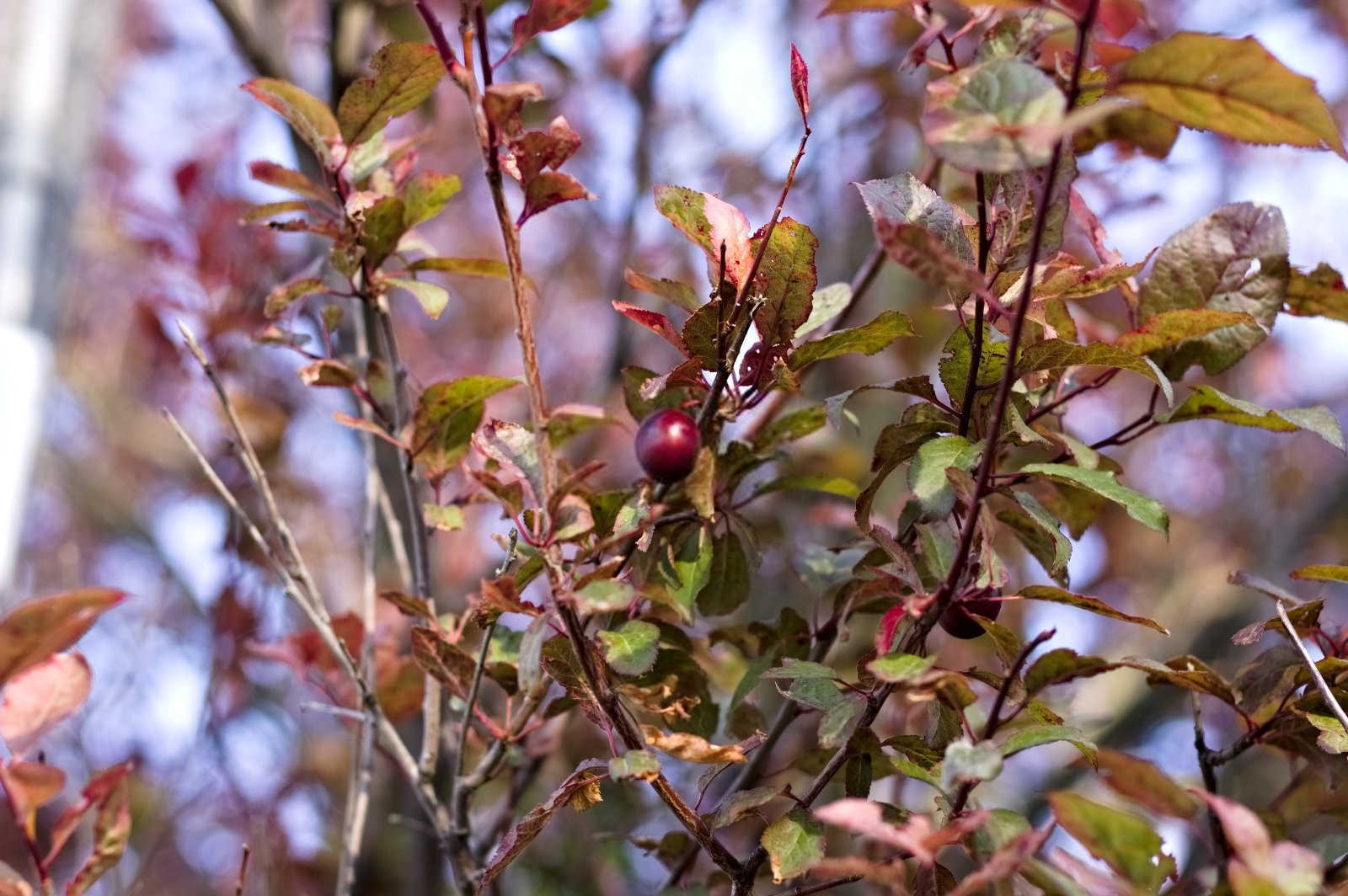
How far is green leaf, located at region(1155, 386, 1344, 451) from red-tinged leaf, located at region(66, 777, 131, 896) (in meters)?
0.75

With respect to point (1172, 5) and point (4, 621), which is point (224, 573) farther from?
point (1172, 5)

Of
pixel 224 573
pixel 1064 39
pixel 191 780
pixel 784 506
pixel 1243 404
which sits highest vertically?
pixel 1064 39

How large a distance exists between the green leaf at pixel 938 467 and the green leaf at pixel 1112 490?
0.04 m

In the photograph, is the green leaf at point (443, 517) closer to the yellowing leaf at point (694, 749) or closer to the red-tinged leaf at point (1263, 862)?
the yellowing leaf at point (694, 749)

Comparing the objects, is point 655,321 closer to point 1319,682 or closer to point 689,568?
point 689,568

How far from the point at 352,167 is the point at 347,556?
2436mm

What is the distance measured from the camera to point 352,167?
87 centimetres

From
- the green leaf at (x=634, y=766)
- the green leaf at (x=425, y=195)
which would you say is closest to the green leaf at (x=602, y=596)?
the green leaf at (x=634, y=766)

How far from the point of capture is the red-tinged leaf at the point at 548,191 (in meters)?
0.70

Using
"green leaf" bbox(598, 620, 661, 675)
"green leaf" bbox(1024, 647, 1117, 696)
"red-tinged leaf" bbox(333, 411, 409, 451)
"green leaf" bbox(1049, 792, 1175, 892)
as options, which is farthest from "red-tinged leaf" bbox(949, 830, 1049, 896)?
"red-tinged leaf" bbox(333, 411, 409, 451)

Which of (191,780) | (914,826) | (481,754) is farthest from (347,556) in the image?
(914,826)

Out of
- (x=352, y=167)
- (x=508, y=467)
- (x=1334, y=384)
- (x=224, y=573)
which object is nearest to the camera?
(x=508, y=467)

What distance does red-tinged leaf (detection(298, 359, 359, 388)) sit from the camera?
88cm

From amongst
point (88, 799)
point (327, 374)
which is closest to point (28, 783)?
point (88, 799)
